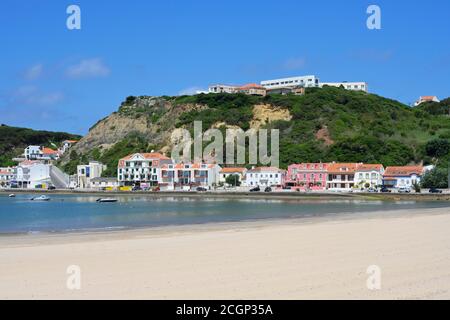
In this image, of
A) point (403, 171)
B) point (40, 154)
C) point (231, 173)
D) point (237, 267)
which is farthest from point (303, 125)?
point (237, 267)

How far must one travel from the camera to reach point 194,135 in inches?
3595

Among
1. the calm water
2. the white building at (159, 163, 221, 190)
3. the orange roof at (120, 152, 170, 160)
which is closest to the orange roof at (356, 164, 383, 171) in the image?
Result: the calm water

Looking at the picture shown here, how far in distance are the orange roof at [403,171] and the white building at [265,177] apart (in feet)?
45.9

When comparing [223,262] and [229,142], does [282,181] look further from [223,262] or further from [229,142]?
[223,262]

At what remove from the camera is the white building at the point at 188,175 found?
79.4m

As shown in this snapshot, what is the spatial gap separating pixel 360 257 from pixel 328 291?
13.2 feet

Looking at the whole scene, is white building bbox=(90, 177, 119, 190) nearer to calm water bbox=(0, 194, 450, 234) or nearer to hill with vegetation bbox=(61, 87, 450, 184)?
hill with vegetation bbox=(61, 87, 450, 184)

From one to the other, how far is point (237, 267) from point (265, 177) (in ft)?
215

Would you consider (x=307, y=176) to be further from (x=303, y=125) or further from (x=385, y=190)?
(x=303, y=125)

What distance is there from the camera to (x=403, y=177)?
233 feet

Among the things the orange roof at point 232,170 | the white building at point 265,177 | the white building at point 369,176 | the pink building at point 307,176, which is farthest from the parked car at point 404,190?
the orange roof at point 232,170

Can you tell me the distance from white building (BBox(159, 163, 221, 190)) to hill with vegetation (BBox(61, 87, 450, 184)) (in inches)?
367

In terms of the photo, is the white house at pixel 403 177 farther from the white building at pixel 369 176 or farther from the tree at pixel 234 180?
the tree at pixel 234 180
